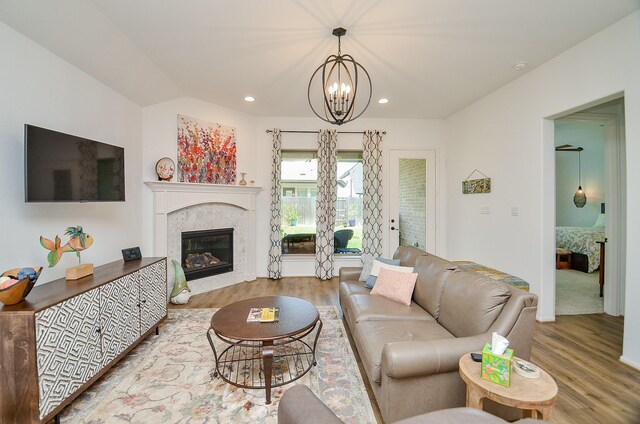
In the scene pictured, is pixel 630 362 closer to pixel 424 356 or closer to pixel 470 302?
pixel 470 302

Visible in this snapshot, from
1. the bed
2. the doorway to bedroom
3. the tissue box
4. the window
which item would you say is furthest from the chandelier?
the bed

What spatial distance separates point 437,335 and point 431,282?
56cm

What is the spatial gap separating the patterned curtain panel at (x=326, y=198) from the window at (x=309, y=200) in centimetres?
18

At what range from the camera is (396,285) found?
105 inches

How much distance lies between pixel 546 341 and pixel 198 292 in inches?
171

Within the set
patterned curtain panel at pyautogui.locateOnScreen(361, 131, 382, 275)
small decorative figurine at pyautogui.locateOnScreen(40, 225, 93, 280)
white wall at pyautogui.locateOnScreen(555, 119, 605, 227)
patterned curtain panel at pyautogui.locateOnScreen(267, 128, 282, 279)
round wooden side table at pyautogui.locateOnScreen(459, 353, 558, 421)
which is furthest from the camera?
white wall at pyautogui.locateOnScreen(555, 119, 605, 227)

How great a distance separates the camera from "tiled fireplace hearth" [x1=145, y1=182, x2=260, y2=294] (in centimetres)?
385

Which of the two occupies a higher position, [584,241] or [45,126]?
[45,126]

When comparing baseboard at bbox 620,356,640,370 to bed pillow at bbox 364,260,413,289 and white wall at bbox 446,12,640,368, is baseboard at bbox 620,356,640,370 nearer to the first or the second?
white wall at bbox 446,12,640,368

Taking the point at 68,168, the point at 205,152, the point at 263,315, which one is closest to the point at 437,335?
the point at 263,315

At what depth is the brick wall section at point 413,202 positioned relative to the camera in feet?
17.2

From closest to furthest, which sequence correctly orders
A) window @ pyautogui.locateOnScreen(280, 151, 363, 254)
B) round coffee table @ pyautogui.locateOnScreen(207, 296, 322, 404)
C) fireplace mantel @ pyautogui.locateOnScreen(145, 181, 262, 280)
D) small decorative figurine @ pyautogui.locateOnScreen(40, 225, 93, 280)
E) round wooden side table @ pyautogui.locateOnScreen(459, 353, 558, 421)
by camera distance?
round wooden side table @ pyautogui.locateOnScreen(459, 353, 558, 421) < round coffee table @ pyautogui.locateOnScreen(207, 296, 322, 404) < small decorative figurine @ pyautogui.locateOnScreen(40, 225, 93, 280) < fireplace mantel @ pyautogui.locateOnScreen(145, 181, 262, 280) < window @ pyautogui.locateOnScreen(280, 151, 363, 254)

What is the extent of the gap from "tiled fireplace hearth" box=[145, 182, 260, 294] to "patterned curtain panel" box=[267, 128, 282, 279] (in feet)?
1.02

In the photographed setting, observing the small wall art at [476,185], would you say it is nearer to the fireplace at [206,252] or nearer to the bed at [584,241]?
the bed at [584,241]
